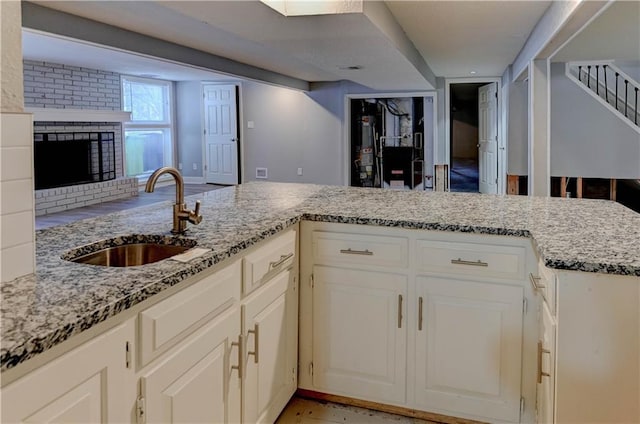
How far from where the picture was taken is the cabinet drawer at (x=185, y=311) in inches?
49.1

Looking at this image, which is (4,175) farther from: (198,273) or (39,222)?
(39,222)

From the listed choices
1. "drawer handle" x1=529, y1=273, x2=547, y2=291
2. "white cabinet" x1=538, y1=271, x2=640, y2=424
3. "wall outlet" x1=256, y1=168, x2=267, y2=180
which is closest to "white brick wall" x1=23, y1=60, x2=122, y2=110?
"wall outlet" x1=256, y1=168, x2=267, y2=180

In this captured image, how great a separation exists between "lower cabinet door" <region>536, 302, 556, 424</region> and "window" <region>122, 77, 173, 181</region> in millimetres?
8984

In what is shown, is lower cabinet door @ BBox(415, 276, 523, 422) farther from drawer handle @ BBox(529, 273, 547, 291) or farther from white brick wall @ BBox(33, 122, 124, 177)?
white brick wall @ BBox(33, 122, 124, 177)

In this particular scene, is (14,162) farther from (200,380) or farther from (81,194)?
(81,194)

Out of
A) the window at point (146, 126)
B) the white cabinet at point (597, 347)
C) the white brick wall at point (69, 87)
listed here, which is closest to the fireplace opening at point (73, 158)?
the white brick wall at point (69, 87)

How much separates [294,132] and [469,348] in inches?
335

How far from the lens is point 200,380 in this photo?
1.49 m

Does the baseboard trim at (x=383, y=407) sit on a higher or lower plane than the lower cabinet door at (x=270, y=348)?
lower

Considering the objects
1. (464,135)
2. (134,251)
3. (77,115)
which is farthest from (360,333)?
(464,135)

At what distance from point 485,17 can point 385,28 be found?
3.40 feet

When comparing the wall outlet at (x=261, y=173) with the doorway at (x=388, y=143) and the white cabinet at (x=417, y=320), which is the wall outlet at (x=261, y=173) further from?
the white cabinet at (x=417, y=320)

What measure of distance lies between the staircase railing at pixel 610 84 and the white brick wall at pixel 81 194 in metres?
7.23

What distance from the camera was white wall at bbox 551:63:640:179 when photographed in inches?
258
